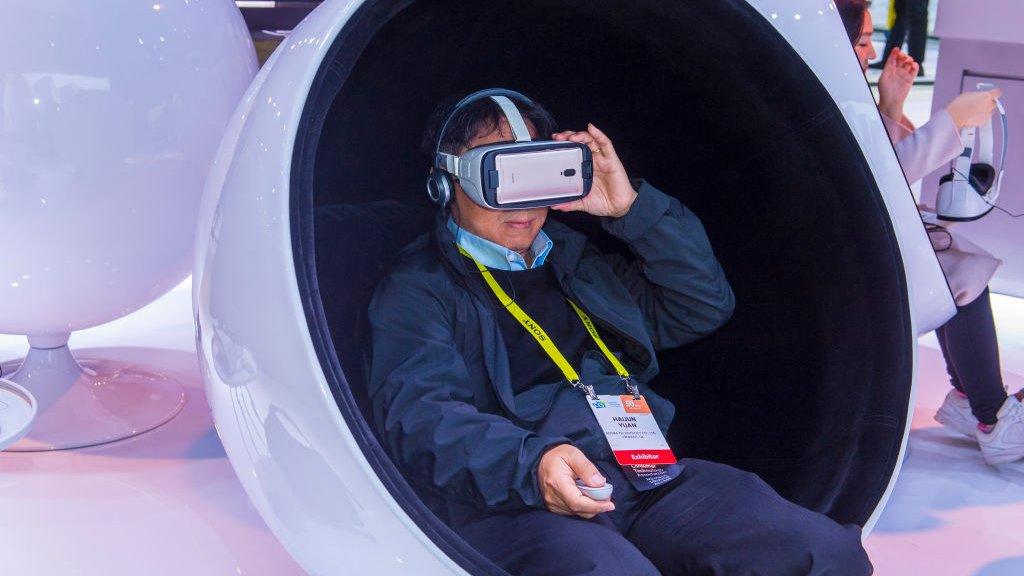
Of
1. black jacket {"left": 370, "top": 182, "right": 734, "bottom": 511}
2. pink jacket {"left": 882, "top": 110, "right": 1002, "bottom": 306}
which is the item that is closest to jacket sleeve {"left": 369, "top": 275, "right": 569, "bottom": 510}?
black jacket {"left": 370, "top": 182, "right": 734, "bottom": 511}

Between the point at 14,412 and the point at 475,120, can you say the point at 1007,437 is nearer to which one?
the point at 475,120

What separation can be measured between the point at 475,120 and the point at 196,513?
881mm

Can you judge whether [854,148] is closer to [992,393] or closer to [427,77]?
[427,77]

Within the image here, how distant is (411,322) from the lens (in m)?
1.48

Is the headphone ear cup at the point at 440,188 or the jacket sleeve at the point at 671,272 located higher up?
the headphone ear cup at the point at 440,188

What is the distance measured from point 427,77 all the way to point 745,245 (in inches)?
21.3

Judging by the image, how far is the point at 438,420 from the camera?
1.38 metres

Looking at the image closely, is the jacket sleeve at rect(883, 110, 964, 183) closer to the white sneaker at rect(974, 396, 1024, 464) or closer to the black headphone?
the white sneaker at rect(974, 396, 1024, 464)

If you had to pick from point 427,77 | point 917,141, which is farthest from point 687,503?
point 917,141

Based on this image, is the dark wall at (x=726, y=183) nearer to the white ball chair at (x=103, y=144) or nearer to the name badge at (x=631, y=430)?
the name badge at (x=631, y=430)

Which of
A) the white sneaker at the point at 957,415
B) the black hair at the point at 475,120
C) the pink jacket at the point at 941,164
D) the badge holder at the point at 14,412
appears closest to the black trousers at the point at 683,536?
the black hair at the point at 475,120

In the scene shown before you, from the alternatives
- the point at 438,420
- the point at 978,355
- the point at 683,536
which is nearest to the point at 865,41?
the point at 978,355

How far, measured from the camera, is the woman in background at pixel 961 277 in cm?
211

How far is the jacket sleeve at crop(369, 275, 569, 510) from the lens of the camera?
137 cm
